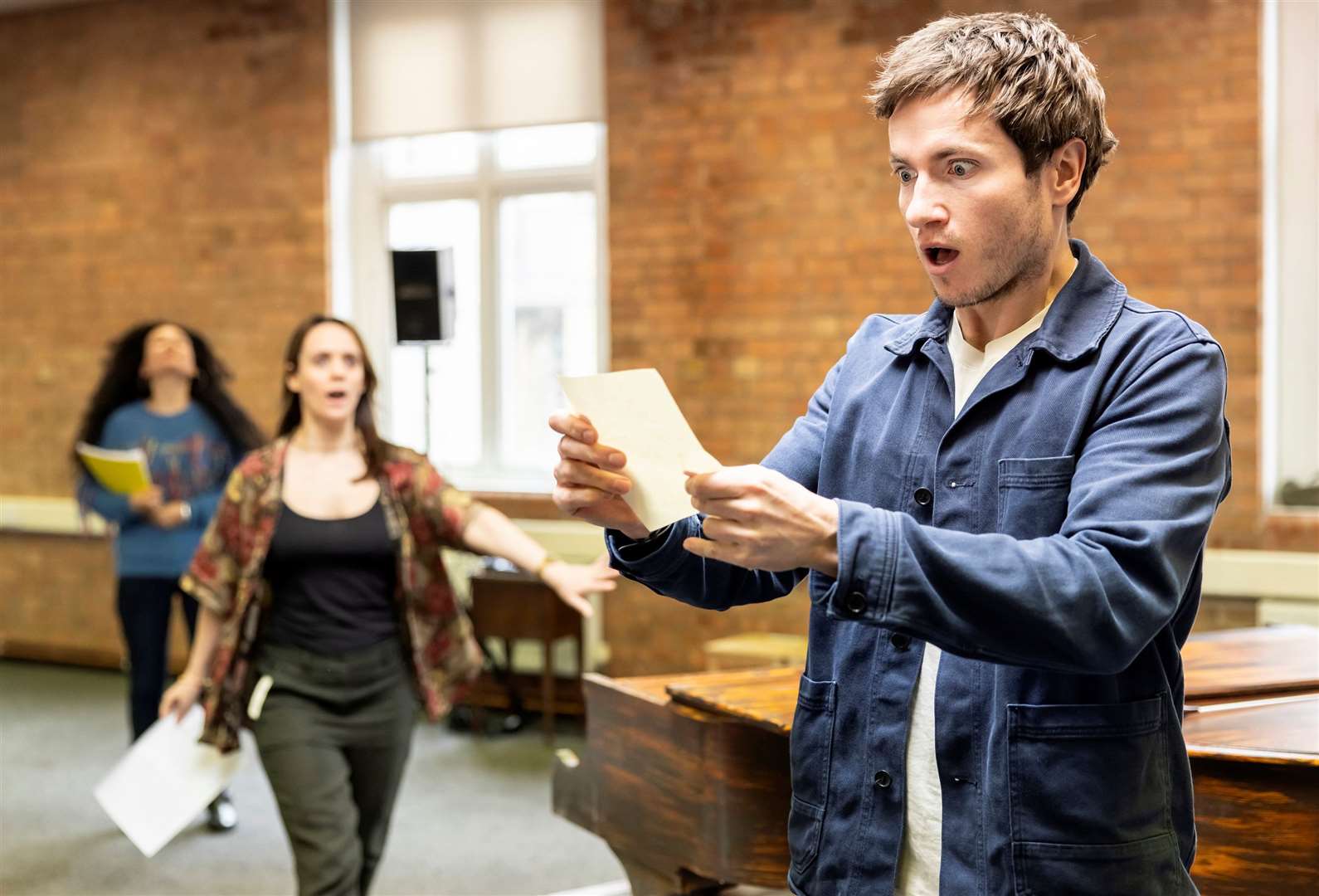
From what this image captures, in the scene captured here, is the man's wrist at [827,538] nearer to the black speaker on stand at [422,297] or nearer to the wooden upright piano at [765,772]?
the wooden upright piano at [765,772]

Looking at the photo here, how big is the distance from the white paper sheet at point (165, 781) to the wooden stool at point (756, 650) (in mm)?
2667

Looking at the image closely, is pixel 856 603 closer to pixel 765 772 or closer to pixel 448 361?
pixel 765 772

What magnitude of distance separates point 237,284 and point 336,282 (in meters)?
0.63

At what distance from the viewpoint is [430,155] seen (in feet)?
23.5

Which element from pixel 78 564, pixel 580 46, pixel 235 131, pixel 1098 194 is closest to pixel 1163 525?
pixel 1098 194

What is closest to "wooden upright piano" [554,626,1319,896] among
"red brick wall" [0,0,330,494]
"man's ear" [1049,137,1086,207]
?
"man's ear" [1049,137,1086,207]

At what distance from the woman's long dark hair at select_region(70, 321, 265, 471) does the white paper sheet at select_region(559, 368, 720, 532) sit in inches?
159

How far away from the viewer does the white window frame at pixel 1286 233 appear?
207 inches

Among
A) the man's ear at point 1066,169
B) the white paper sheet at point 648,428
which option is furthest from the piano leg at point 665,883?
the man's ear at point 1066,169

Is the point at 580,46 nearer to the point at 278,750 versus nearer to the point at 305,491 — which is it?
the point at 305,491

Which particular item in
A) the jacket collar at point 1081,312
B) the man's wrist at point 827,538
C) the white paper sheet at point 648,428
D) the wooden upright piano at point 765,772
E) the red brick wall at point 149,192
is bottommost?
the wooden upright piano at point 765,772

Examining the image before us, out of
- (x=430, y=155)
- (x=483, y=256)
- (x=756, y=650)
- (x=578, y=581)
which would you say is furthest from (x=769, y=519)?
(x=430, y=155)

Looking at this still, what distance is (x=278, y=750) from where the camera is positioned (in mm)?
3084

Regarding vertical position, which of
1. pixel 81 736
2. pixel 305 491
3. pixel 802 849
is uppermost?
pixel 305 491
